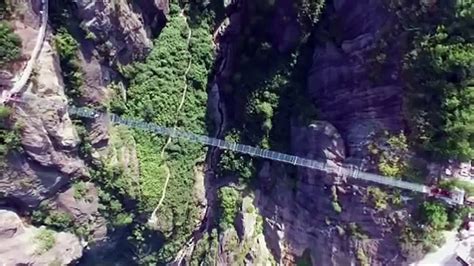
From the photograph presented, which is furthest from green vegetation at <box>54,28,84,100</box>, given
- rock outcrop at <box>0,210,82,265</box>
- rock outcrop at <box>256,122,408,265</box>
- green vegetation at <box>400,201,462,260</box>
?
green vegetation at <box>400,201,462,260</box>

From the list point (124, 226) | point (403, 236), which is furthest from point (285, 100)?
point (124, 226)

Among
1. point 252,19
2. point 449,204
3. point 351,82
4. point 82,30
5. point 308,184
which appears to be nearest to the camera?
point 449,204

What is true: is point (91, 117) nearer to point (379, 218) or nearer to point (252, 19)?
point (252, 19)

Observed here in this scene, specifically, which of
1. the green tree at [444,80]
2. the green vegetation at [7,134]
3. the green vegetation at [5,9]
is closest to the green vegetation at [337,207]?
the green tree at [444,80]

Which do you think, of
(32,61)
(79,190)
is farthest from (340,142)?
(32,61)

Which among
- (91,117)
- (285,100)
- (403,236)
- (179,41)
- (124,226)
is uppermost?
(179,41)
